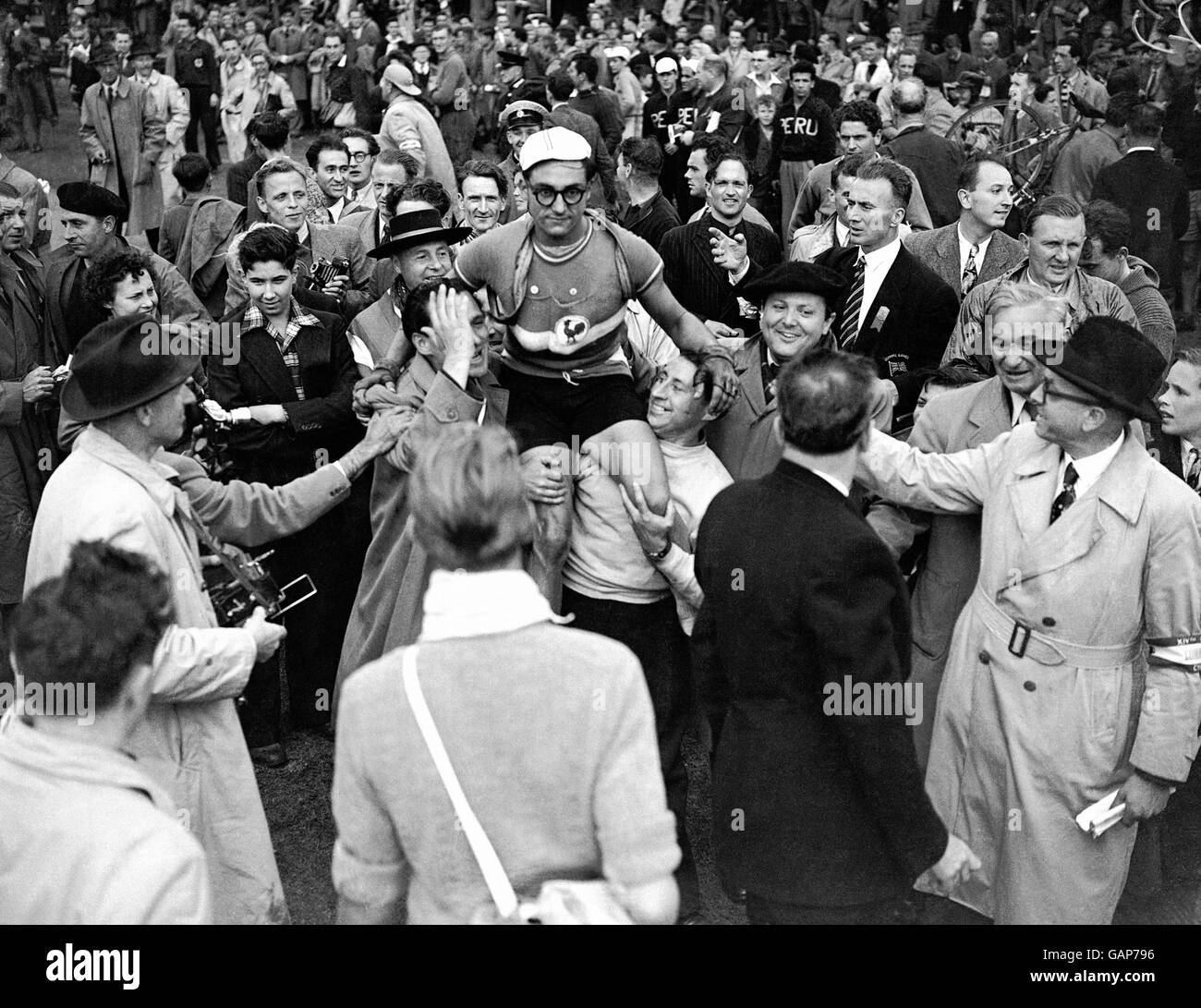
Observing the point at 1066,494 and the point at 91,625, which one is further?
the point at 1066,494

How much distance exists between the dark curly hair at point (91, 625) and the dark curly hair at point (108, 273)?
306 centimetres

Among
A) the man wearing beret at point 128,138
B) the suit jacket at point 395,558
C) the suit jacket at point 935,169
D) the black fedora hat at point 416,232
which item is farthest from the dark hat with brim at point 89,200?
the man wearing beret at point 128,138

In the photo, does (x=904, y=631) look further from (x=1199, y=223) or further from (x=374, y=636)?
(x=1199, y=223)

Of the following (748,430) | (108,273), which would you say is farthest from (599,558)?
Answer: (108,273)

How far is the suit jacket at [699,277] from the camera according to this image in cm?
641

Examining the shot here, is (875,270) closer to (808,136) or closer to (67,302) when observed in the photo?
(67,302)

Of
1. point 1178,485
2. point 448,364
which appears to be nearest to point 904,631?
point 1178,485

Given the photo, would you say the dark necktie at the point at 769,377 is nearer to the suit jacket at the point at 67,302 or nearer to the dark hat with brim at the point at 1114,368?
the dark hat with brim at the point at 1114,368

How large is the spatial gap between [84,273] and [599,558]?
9.62 feet

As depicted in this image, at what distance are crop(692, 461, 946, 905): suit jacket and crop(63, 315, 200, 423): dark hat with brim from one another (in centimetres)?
138

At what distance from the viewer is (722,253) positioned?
6.34 meters

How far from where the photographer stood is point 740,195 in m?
7.04

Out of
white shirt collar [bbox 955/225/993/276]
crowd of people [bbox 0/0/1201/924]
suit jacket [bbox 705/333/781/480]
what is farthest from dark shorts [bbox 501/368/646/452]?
white shirt collar [bbox 955/225/993/276]
